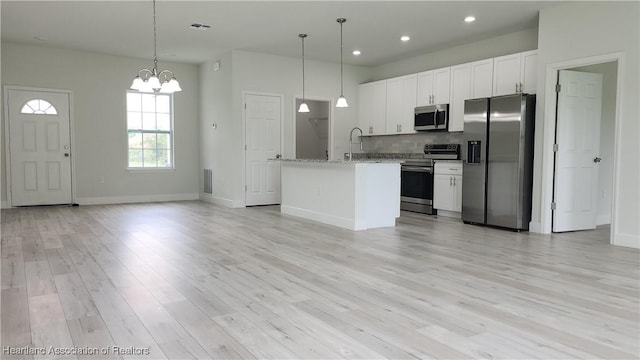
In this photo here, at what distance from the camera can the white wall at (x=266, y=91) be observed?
807 cm

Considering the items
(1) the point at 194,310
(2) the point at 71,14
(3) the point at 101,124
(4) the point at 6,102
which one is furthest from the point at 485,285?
(4) the point at 6,102

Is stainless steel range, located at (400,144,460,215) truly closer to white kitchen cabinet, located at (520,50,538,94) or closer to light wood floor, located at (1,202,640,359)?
white kitchen cabinet, located at (520,50,538,94)

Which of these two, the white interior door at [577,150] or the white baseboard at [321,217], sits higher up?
the white interior door at [577,150]

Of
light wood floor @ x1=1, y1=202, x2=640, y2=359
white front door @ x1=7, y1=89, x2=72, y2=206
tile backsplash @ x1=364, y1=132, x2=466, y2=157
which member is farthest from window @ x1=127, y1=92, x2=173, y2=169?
tile backsplash @ x1=364, y1=132, x2=466, y2=157

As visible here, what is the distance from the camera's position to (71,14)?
5895 millimetres

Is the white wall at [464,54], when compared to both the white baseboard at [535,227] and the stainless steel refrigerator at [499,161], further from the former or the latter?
the white baseboard at [535,227]

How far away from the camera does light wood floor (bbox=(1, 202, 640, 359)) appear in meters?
2.34

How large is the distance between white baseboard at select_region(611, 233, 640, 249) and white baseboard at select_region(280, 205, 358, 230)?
9.19 feet

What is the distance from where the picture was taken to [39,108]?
802 centimetres

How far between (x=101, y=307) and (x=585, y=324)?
9.57ft

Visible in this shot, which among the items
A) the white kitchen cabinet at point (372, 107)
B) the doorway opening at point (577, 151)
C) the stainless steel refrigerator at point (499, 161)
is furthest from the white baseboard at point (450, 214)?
the white kitchen cabinet at point (372, 107)

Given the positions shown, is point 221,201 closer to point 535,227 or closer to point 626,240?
point 535,227

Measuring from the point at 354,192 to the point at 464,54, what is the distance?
3404 mm

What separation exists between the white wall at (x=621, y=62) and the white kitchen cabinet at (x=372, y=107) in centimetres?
346
